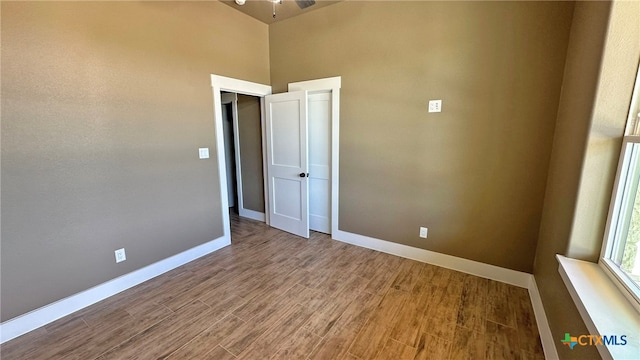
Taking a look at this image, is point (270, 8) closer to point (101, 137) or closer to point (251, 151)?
point (251, 151)

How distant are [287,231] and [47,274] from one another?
8.02 feet

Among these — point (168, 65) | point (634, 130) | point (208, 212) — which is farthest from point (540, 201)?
point (168, 65)

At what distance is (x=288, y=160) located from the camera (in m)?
3.59

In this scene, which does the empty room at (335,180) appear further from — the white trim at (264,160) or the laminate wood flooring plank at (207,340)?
the white trim at (264,160)

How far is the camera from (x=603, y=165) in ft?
4.58

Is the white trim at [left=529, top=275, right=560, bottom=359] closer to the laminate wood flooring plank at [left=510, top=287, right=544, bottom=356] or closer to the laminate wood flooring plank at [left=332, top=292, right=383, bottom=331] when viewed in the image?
the laminate wood flooring plank at [left=510, top=287, right=544, bottom=356]

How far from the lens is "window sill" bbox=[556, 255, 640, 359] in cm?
93

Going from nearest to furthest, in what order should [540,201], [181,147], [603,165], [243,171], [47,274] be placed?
[603,165] < [47,274] < [540,201] < [181,147] < [243,171]

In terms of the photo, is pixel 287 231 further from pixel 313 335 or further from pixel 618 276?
pixel 618 276

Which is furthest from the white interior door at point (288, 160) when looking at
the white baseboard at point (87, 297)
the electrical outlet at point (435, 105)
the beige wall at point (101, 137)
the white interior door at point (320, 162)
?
the electrical outlet at point (435, 105)

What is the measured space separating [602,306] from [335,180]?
8.34 ft

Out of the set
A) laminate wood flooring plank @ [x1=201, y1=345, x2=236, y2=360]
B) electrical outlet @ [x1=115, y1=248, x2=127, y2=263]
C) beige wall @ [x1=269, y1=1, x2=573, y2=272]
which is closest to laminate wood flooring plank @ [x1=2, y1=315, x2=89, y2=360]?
electrical outlet @ [x1=115, y1=248, x2=127, y2=263]

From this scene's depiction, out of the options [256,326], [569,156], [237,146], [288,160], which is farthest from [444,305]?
[237,146]

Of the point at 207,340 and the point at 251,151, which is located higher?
the point at 251,151
